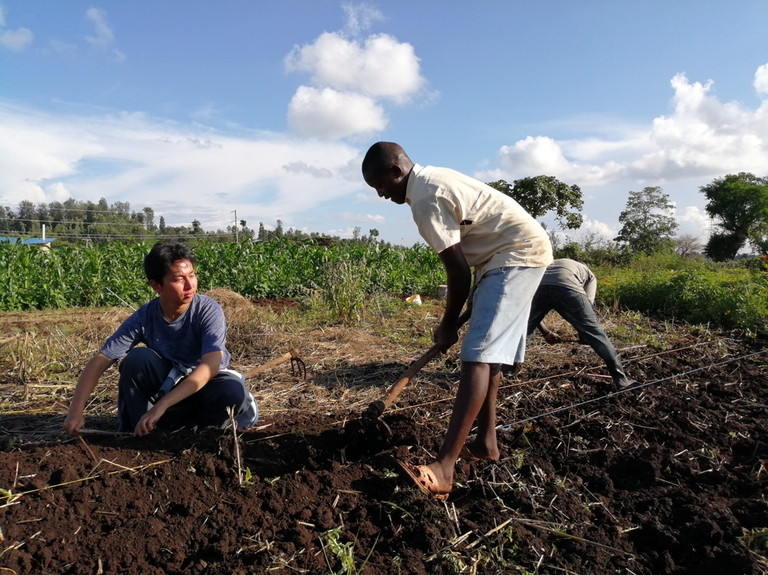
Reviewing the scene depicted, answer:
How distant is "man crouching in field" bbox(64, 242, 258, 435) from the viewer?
296 cm

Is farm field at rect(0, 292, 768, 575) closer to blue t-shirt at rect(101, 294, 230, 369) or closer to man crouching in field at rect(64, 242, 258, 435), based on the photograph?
man crouching in field at rect(64, 242, 258, 435)

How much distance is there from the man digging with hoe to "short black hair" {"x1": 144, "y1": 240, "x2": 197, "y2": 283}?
1151 millimetres

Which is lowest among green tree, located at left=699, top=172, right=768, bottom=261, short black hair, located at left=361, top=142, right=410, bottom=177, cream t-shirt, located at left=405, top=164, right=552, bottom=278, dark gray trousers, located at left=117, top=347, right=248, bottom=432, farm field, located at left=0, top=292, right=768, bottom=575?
farm field, located at left=0, top=292, right=768, bottom=575

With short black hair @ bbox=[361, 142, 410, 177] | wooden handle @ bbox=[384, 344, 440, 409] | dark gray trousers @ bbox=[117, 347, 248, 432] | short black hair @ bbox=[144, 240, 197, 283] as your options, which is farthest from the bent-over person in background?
short black hair @ bbox=[144, 240, 197, 283]

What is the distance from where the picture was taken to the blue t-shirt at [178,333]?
121 inches

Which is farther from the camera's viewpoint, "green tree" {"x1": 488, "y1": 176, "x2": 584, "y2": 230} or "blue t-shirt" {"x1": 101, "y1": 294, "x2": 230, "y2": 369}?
"green tree" {"x1": 488, "y1": 176, "x2": 584, "y2": 230}

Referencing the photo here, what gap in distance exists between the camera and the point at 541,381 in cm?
452

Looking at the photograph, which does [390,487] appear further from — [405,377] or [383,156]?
[383,156]

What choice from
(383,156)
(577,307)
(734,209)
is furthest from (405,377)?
(734,209)

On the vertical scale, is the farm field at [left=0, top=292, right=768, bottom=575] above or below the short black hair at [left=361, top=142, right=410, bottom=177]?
below

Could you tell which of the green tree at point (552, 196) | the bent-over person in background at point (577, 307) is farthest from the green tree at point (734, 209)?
the bent-over person in background at point (577, 307)

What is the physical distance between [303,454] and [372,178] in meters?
1.52

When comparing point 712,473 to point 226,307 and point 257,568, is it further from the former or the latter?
point 226,307

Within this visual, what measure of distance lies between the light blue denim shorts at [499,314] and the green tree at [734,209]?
41.2m
